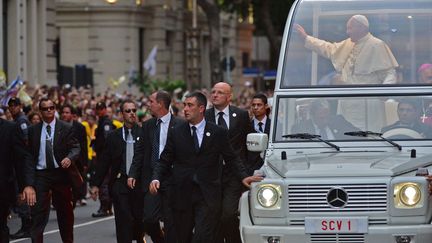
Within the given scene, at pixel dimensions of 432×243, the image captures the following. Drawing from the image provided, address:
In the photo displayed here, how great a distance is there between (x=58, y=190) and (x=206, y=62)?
57.4 meters

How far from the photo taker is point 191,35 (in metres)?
67.9

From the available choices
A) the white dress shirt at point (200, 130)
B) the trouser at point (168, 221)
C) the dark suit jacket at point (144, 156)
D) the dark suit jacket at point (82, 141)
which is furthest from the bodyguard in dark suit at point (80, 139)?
the white dress shirt at point (200, 130)

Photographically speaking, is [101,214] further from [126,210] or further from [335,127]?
[335,127]

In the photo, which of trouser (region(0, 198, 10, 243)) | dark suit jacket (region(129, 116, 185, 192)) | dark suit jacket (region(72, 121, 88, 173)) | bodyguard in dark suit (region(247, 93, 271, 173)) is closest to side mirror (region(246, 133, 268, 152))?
dark suit jacket (region(129, 116, 185, 192))

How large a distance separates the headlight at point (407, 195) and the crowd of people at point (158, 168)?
1.29m

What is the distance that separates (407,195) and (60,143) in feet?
22.1

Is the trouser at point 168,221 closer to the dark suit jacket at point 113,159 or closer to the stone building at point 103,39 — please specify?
the dark suit jacket at point 113,159

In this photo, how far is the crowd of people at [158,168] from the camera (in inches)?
618

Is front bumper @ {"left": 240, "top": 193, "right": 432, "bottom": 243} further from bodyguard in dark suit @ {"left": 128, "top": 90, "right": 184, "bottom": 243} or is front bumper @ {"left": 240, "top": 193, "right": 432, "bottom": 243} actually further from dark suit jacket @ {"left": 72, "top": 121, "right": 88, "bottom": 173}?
dark suit jacket @ {"left": 72, "top": 121, "right": 88, "bottom": 173}

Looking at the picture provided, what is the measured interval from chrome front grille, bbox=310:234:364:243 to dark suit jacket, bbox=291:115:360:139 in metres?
1.60

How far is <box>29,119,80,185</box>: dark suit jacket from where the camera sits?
18562mm

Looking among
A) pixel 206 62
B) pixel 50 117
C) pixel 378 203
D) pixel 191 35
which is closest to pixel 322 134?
pixel 378 203

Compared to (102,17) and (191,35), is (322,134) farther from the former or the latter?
(191,35)

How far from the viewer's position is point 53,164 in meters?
18.5
